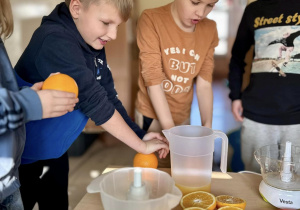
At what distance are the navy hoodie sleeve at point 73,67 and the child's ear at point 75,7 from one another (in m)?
0.10

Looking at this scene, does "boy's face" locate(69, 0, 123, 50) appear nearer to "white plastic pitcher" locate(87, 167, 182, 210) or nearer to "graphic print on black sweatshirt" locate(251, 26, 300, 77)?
"white plastic pitcher" locate(87, 167, 182, 210)

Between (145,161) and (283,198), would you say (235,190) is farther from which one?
(145,161)

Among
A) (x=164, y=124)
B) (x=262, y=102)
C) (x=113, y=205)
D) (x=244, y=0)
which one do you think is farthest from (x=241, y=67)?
(x=113, y=205)

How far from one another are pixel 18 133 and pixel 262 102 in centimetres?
86

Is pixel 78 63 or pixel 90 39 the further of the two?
pixel 90 39

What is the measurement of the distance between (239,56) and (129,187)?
36.3 inches

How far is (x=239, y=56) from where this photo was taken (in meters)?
1.43

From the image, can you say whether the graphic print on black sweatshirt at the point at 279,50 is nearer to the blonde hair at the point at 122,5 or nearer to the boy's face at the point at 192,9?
the boy's face at the point at 192,9

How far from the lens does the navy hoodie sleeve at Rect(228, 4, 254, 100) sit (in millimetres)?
1358

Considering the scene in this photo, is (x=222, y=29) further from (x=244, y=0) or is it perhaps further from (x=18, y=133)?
(x=18, y=133)

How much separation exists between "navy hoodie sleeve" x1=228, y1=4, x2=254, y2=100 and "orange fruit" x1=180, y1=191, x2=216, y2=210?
0.71m

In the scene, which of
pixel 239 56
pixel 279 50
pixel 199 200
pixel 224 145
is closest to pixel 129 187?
pixel 199 200

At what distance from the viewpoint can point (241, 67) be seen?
144cm

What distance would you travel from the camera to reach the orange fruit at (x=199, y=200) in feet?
2.44
